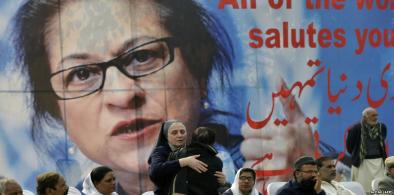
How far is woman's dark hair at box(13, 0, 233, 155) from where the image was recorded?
11.5m

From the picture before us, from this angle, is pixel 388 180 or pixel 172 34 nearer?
pixel 388 180

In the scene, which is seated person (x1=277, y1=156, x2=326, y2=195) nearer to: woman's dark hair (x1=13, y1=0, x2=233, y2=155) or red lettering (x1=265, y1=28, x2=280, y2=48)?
woman's dark hair (x1=13, y1=0, x2=233, y2=155)

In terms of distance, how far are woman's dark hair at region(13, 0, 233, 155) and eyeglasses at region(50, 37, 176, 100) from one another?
0.13m

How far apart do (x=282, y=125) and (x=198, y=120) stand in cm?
104

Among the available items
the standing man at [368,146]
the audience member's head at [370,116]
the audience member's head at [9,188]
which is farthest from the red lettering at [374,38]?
the audience member's head at [9,188]

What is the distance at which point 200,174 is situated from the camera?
726 cm

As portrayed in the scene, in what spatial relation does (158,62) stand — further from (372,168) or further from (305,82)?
(372,168)

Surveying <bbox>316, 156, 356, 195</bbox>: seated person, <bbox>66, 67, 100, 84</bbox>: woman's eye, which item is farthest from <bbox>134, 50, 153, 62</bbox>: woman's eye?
<bbox>316, 156, 356, 195</bbox>: seated person

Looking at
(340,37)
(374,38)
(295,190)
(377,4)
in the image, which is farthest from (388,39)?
(295,190)

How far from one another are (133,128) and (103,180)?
4273 millimetres

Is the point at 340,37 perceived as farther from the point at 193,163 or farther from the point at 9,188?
the point at 9,188

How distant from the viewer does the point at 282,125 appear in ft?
40.9

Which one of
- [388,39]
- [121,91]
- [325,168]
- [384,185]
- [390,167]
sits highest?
[388,39]

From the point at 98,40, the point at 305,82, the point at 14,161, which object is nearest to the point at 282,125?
the point at 305,82
